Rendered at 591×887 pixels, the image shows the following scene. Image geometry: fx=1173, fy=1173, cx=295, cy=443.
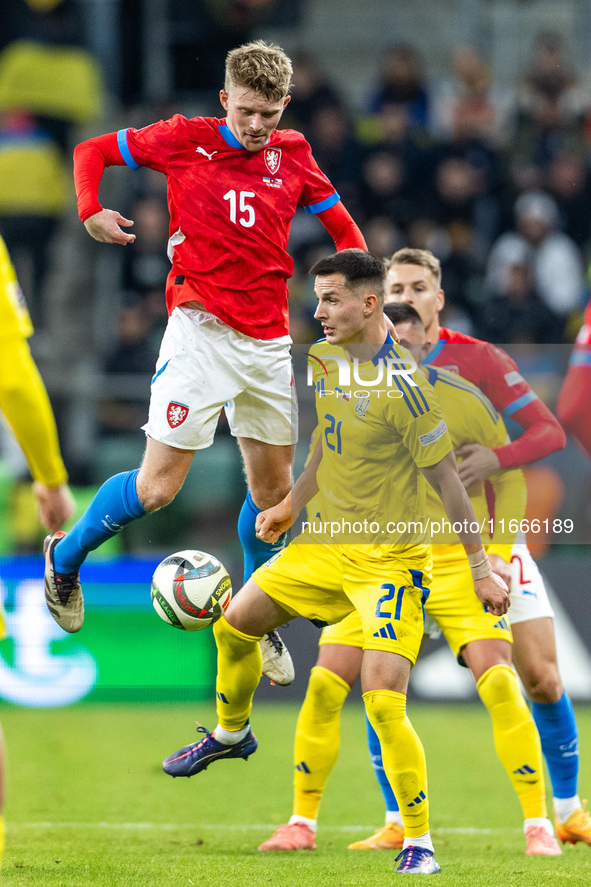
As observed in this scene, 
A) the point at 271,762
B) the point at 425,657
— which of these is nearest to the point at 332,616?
the point at 271,762

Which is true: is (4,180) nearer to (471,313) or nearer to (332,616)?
(471,313)

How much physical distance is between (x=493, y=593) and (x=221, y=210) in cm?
180

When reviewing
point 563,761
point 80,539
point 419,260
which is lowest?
point 563,761

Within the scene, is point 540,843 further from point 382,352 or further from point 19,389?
point 19,389

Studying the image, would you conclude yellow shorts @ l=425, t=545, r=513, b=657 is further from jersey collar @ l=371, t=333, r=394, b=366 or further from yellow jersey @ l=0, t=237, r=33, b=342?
yellow jersey @ l=0, t=237, r=33, b=342

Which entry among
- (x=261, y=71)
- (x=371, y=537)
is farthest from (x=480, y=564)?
(x=261, y=71)

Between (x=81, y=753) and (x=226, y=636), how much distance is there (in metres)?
3.13

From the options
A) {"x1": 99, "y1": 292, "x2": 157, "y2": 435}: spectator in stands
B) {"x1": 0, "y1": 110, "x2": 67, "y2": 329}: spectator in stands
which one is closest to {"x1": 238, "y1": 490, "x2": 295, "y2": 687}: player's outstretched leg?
{"x1": 99, "y1": 292, "x2": 157, "y2": 435}: spectator in stands

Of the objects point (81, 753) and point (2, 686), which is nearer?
point (81, 753)

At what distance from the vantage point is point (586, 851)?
207 inches

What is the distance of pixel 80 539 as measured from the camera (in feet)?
15.6

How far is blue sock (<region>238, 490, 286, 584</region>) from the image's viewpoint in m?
5.09

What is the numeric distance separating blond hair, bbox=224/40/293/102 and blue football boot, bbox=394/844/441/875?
114 inches

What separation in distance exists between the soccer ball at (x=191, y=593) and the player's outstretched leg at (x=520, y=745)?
1192mm
